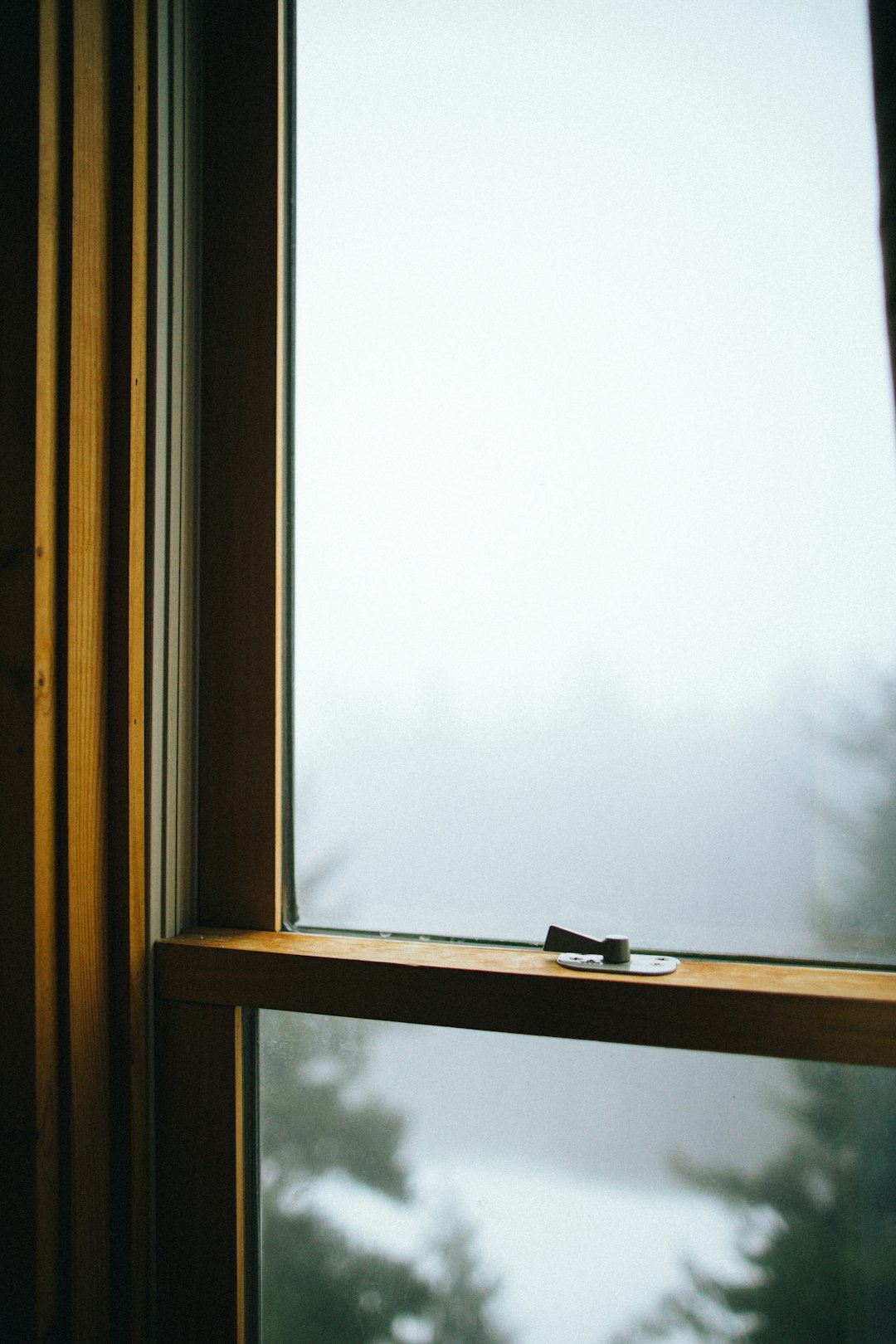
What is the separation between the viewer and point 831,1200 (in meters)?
0.64

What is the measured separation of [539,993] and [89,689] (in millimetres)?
475

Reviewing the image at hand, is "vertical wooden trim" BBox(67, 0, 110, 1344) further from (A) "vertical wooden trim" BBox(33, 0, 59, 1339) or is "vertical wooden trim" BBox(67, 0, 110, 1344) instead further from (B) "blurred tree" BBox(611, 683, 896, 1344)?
(B) "blurred tree" BBox(611, 683, 896, 1344)

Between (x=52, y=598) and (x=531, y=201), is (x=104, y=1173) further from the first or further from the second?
(x=531, y=201)

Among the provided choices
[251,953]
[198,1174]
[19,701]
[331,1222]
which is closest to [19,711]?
[19,701]

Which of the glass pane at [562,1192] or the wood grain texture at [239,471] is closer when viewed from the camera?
the glass pane at [562,1192]

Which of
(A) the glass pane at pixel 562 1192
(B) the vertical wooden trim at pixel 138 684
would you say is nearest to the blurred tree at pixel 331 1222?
(A) the glass pane at pixel 562 1192

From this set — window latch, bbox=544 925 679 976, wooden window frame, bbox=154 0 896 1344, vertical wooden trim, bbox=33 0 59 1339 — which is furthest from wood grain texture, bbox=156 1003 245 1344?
window latch, bbox=544 925 679 976

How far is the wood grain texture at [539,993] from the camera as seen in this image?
0.58m

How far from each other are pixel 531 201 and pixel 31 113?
47 centimetres

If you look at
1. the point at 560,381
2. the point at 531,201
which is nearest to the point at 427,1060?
the point at 560,381

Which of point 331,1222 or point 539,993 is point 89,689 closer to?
point 539,993

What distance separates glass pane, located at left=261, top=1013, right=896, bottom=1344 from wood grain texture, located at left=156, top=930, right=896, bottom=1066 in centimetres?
9

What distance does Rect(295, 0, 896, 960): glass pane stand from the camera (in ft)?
2.28

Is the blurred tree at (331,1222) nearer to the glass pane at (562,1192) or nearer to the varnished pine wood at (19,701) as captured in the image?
the glass pane at (562,1192)
